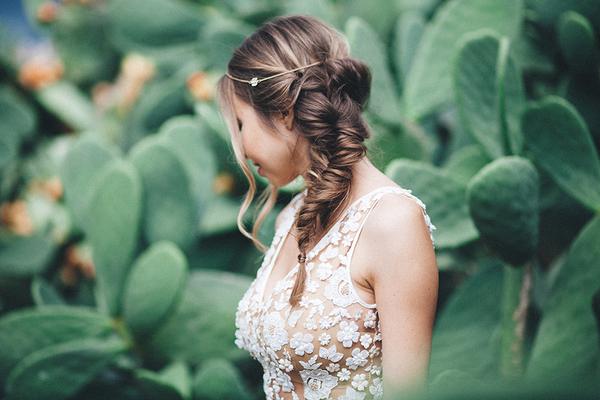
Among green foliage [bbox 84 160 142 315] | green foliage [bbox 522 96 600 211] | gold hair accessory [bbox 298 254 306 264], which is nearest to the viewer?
gold hair accessory [bbox 298 254 306 264]

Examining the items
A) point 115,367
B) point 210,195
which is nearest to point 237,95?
point 210,195

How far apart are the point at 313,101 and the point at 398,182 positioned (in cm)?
32

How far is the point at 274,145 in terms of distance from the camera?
38.2 inches

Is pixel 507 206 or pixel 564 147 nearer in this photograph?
pixel 507 206

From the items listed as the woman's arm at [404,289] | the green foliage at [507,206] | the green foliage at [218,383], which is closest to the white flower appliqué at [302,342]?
the woman's arm at [404,289]

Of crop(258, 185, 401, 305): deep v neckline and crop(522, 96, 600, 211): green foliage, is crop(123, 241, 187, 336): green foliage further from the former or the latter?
crop(522, 96, 600, 211): green foliage

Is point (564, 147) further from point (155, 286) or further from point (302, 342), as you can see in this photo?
point (155, 286)

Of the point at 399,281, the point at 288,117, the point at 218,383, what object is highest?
A: the point at 288,117

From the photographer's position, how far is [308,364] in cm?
92

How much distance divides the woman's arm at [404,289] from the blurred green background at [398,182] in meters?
0.09

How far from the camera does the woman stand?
837 millimetres

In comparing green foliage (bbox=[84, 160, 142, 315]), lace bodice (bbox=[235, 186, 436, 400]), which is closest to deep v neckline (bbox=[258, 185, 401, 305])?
lace bodice (bbox=[235, 186, 436, 400])

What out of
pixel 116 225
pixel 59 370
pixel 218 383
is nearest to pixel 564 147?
pixel 218 383

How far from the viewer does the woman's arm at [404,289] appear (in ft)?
2.71
